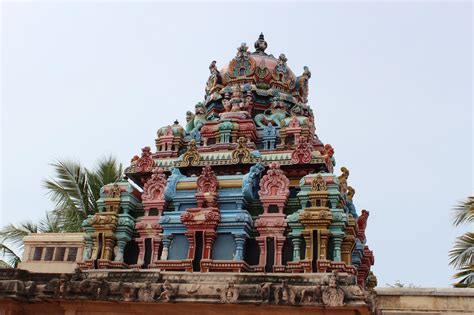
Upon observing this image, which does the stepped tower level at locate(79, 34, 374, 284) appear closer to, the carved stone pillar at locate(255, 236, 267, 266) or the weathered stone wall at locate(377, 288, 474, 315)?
the carved stone pillar at locate(255, 236, 267, 266)

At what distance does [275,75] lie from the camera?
1948cm

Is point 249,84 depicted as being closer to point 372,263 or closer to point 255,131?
point 255,131

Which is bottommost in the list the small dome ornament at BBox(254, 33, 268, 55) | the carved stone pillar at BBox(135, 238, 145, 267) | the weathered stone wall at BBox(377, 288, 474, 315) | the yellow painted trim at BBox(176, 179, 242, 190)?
the weathered stone wall at BBox(377, 288, 474, 315)

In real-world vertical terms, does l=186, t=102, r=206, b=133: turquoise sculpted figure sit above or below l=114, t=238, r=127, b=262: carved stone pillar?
above

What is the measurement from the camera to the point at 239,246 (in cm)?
1405

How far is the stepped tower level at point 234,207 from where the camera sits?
13.9m

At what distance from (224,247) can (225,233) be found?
1.14 ft

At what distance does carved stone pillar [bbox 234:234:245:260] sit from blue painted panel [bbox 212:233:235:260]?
0.62ft

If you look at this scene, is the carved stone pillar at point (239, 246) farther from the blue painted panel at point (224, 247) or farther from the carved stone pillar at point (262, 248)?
the carved stone pillar at point (262, 248)

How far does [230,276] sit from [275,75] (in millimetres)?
8753

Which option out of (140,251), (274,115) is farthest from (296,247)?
(274,115)

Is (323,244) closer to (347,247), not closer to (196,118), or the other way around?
(347,247)

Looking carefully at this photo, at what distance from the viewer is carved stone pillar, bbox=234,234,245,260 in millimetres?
13922

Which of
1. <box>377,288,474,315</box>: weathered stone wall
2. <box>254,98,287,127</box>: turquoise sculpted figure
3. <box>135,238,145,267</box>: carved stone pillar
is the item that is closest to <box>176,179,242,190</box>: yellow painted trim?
<box>135,238,145,267</box>: carved stone pillar
